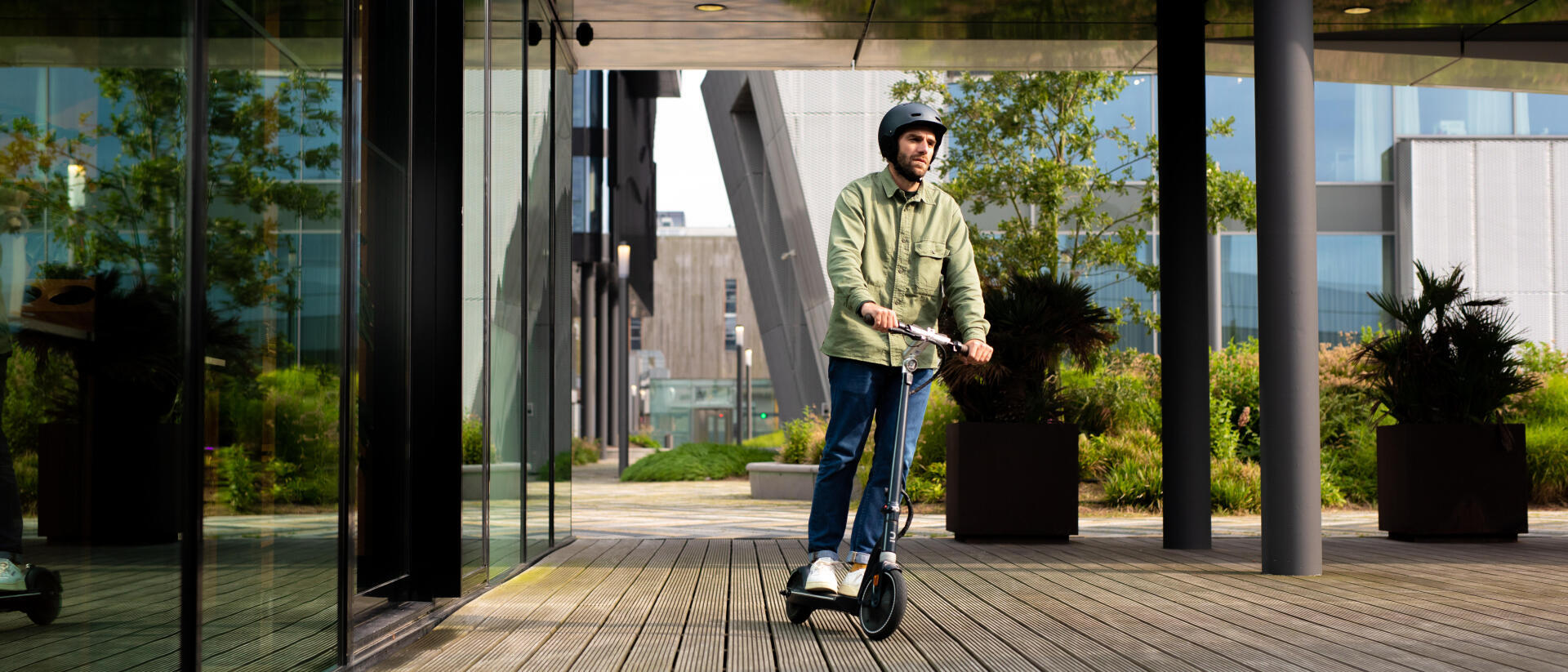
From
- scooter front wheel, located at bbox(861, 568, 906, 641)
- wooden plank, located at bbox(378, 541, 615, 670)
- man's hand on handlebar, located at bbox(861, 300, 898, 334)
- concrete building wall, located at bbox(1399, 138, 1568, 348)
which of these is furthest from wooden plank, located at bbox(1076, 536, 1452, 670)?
concrete building wall, located at bbox(1399, 138, 1568, 348)

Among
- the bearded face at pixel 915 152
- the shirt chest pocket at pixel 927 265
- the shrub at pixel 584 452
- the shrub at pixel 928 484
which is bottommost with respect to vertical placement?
the shrub at pixel 584 452

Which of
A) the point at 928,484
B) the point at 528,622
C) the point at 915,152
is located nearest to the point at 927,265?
the point at 915,152

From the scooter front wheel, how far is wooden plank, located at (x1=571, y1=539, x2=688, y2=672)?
75 cm

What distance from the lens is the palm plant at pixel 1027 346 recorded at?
8383 millimetres

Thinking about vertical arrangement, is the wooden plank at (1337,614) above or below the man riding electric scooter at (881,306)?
below

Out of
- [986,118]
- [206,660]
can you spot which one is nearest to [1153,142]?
[986,118]

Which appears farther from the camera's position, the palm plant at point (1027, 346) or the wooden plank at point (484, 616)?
the palm plant at point (1027, 346)

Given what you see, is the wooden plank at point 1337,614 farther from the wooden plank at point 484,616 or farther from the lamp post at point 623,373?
the lamp post at point 623,373

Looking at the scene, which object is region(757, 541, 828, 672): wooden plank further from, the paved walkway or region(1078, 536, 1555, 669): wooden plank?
the paved walkway

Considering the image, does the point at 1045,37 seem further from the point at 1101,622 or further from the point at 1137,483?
the point at 1101,622

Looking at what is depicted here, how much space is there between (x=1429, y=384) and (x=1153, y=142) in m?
7.38

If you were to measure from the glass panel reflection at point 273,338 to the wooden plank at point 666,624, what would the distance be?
87 cm

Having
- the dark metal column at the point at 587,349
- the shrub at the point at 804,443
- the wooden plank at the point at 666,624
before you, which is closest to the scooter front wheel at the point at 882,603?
the wooden plank at the point at 666,624

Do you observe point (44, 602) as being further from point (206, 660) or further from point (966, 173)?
point (966, 173)
